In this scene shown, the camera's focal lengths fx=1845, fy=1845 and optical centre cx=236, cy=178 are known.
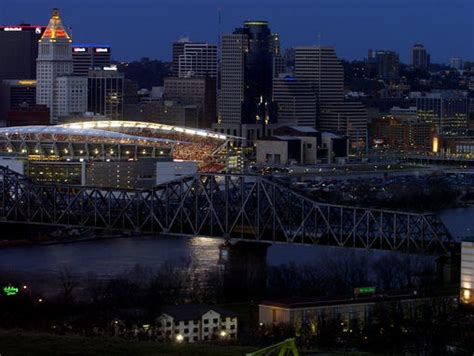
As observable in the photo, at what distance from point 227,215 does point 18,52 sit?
187 feet

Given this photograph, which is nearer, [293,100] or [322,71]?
[293,100]

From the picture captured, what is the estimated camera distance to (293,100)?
80.4 metres

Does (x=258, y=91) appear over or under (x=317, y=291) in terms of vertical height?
over

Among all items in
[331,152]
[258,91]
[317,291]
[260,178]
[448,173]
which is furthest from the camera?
[258,91]

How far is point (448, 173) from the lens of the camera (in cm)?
6738

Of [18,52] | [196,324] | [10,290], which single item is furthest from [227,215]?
[18,52]

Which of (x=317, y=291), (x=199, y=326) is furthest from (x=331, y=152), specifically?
(x=199, y=326)

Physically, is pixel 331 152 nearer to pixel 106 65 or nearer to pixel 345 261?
pixel 106 65

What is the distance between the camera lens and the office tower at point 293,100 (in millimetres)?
80000

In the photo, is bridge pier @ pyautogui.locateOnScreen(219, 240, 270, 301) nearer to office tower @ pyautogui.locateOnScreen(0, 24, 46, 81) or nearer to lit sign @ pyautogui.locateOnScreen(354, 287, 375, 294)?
lit sign @ pyautogui.locateOnScreen(354, 287, 375, 294)

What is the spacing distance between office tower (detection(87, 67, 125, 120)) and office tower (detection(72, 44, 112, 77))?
7.50 metres

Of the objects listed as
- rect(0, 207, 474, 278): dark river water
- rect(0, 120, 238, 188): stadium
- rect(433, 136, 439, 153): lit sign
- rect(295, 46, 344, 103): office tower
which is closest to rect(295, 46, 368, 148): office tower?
rect(295, 46, 344, 103): office tower

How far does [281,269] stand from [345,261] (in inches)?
50.5

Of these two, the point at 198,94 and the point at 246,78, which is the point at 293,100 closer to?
the point at 246,78
